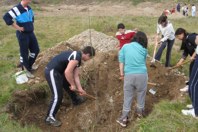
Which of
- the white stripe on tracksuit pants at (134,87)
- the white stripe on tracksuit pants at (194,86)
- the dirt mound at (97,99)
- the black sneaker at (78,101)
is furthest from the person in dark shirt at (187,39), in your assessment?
the black sneaker at (78,101)

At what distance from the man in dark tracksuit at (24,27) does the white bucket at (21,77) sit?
99 mm

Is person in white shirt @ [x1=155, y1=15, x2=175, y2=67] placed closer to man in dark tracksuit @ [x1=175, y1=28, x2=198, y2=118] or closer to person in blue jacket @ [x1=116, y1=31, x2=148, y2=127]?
man in dark tracksuit @ [x1=175, y1=28, x2=198, y2=118]

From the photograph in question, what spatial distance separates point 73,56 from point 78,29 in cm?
880

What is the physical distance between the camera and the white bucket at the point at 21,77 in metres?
7.08

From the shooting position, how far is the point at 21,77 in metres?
7.12

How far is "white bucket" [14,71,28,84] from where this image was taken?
23.2ft

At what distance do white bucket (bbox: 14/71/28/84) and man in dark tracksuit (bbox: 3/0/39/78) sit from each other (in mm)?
99

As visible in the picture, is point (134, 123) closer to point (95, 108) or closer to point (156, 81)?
point (95, 108)

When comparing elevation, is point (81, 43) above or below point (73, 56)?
below

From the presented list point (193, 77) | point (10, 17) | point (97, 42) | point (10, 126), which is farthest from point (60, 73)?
point (97, 42)

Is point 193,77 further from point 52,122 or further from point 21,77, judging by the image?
point 21,77

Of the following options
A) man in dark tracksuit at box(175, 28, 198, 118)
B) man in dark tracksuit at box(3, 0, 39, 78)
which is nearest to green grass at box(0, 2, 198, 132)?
man in dark tracksuit at box(175, 28, 198, 118)

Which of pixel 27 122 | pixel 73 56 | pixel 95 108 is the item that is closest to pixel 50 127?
pixel 27 122

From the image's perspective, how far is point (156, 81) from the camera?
6766 millimetres
